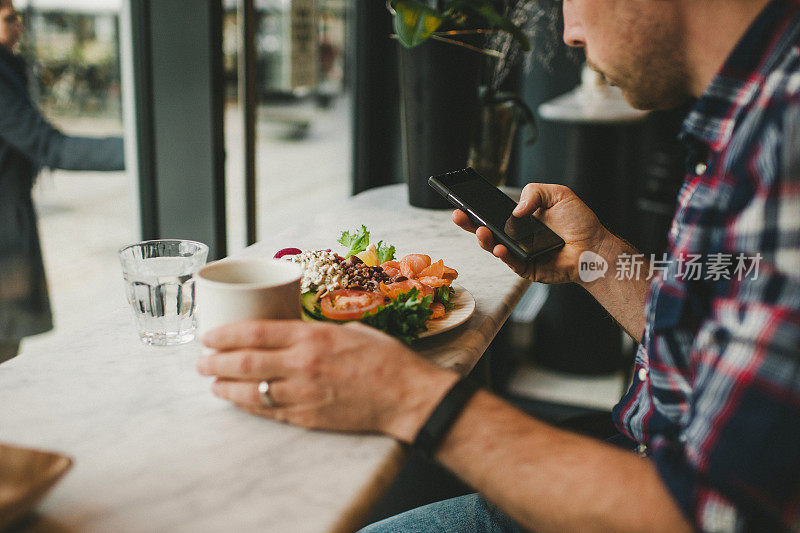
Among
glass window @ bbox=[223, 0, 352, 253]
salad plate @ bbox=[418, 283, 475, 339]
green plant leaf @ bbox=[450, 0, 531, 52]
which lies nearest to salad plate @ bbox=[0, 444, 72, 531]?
salad plate @ bbox=[418, 283, 475, 339]

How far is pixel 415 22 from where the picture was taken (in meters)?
1.49

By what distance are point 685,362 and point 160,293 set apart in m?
0.61

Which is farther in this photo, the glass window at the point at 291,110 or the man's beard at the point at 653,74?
the glass window at the point at 291,110

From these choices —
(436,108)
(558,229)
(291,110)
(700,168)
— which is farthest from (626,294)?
(291,110)

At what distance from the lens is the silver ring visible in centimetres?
67

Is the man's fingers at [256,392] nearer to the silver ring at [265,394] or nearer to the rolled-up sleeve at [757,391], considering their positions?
the silver ring at [265,394]

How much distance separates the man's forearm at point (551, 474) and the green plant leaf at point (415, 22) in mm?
1032

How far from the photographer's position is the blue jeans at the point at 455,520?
0.99 m

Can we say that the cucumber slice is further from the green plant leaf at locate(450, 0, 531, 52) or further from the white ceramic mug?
the green plant leaf at locate(450, 0, 531, 52)

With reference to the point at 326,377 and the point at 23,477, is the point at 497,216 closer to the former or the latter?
the point at 326,377

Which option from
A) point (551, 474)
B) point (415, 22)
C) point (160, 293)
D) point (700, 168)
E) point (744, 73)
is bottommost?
point (551, 474)

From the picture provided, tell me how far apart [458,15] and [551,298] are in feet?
5.22

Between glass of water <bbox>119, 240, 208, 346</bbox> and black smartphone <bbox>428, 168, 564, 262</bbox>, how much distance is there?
0.43 m

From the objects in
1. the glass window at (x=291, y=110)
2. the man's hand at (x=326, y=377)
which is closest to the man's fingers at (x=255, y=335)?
the man's hand at (x=326, y=377)
